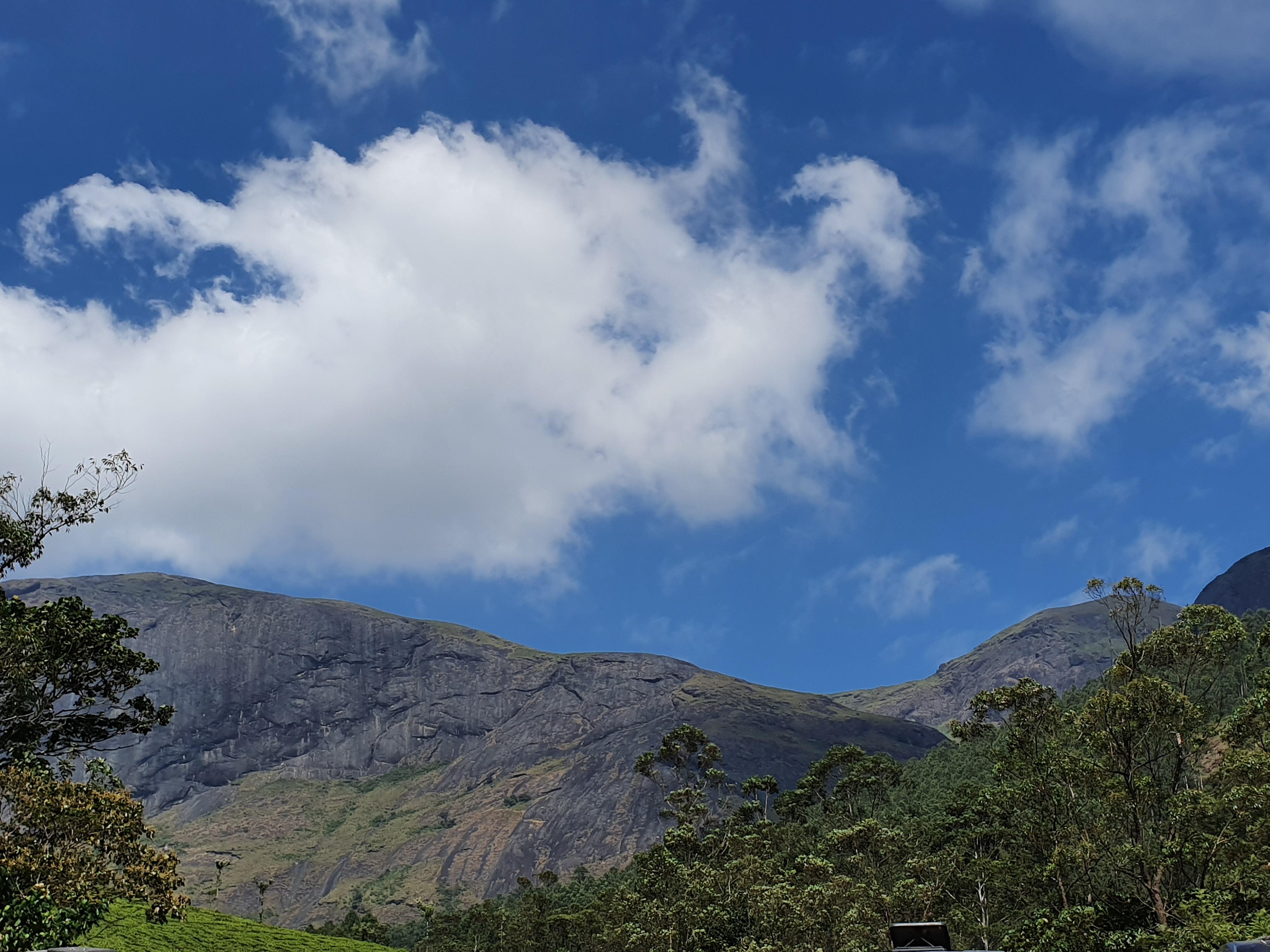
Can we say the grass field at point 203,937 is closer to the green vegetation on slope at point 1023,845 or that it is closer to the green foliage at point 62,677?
the green foliage at point 62,677

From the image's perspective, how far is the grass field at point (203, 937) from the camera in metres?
51.9

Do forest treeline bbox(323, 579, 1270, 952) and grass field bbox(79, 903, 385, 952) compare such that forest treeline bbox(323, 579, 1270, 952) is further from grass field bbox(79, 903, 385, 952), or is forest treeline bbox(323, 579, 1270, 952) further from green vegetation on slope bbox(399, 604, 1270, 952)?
grass field bbox(79, 903, 385, 952)

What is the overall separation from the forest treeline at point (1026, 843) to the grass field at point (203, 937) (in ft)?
67.0

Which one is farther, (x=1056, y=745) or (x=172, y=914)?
(x=1056, y=745)

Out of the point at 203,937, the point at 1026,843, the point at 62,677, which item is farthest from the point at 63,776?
the point at 1026,843

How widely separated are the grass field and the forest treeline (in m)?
20.4

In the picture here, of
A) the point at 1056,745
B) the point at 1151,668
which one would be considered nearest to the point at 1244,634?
the point at 1151,668

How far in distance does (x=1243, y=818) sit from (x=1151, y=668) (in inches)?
386

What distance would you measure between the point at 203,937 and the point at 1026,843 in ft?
171

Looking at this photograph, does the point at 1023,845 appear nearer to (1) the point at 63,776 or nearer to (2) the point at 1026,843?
(2) the point at 1026,843

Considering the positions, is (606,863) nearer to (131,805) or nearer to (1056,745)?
(1056,745)

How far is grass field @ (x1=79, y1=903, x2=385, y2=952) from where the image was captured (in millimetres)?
51938

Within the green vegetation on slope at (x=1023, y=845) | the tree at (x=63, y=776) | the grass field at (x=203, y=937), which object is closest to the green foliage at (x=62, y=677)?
the tree at (x=63, y=776)

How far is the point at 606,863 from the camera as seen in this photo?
184500 mm
